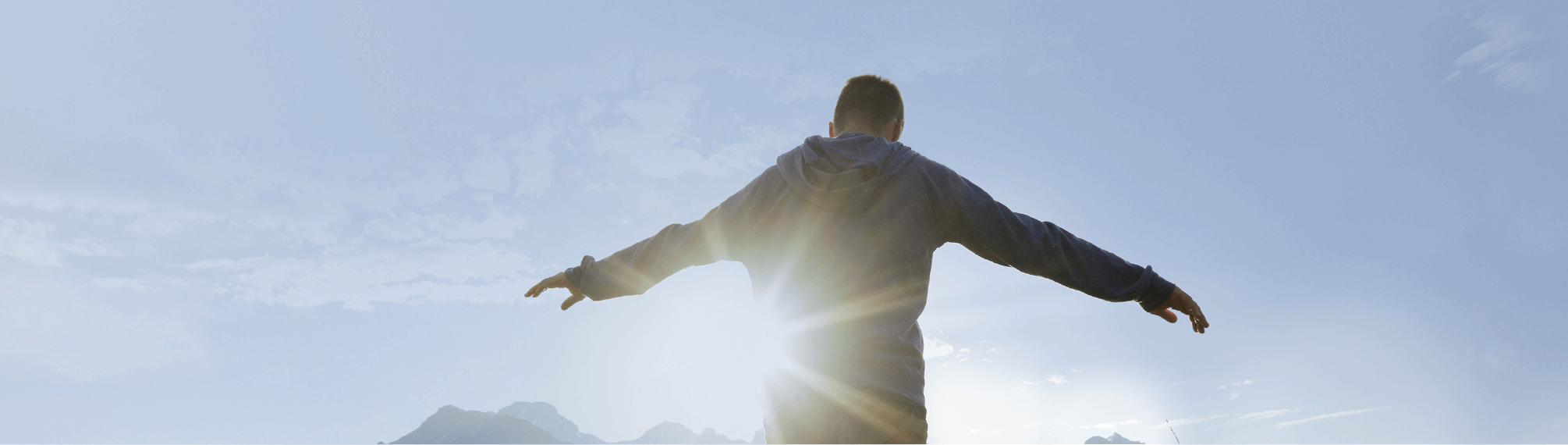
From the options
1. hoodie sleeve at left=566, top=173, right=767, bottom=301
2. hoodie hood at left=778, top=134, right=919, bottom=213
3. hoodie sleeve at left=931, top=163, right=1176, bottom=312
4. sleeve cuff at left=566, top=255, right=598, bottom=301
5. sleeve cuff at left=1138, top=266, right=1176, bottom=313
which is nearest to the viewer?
hoodie hood at left=778, top=134, right=919, bottom=213

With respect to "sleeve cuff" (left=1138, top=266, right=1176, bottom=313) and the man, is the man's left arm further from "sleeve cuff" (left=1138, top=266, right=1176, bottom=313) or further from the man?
"sleeve cuff" (left=1138, top=266, right=1176, bottom=313)

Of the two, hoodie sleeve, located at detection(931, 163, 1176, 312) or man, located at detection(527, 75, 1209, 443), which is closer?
man, located at detection(527, 75, 1209, 443)

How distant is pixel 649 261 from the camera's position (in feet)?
14.7

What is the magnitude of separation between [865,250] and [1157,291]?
1.88 meters

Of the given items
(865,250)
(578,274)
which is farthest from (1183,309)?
(578,274)

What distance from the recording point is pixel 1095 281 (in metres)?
4.14

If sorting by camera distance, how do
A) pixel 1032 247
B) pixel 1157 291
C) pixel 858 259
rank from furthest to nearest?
pixel 1157 291, pixel 1032 247, pixel 858 259

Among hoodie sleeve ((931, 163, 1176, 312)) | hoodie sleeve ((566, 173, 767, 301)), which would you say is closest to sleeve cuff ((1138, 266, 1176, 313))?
hoodie sleeve ((931, 163, 1176, 312))

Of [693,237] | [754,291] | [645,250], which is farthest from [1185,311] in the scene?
Result: [645,250]

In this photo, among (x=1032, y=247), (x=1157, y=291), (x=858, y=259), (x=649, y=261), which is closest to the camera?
(x=858, y=259)

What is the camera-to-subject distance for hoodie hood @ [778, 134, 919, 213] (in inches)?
141

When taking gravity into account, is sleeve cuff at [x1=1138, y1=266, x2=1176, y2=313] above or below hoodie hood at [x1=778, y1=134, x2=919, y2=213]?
below

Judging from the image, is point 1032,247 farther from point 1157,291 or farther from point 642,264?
point 642,264

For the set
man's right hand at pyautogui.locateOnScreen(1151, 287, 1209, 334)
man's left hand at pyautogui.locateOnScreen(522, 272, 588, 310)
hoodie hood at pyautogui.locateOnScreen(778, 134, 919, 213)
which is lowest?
man's right hand at pyautogui.locateOnScreen(1151, 287, 1209, 334)
